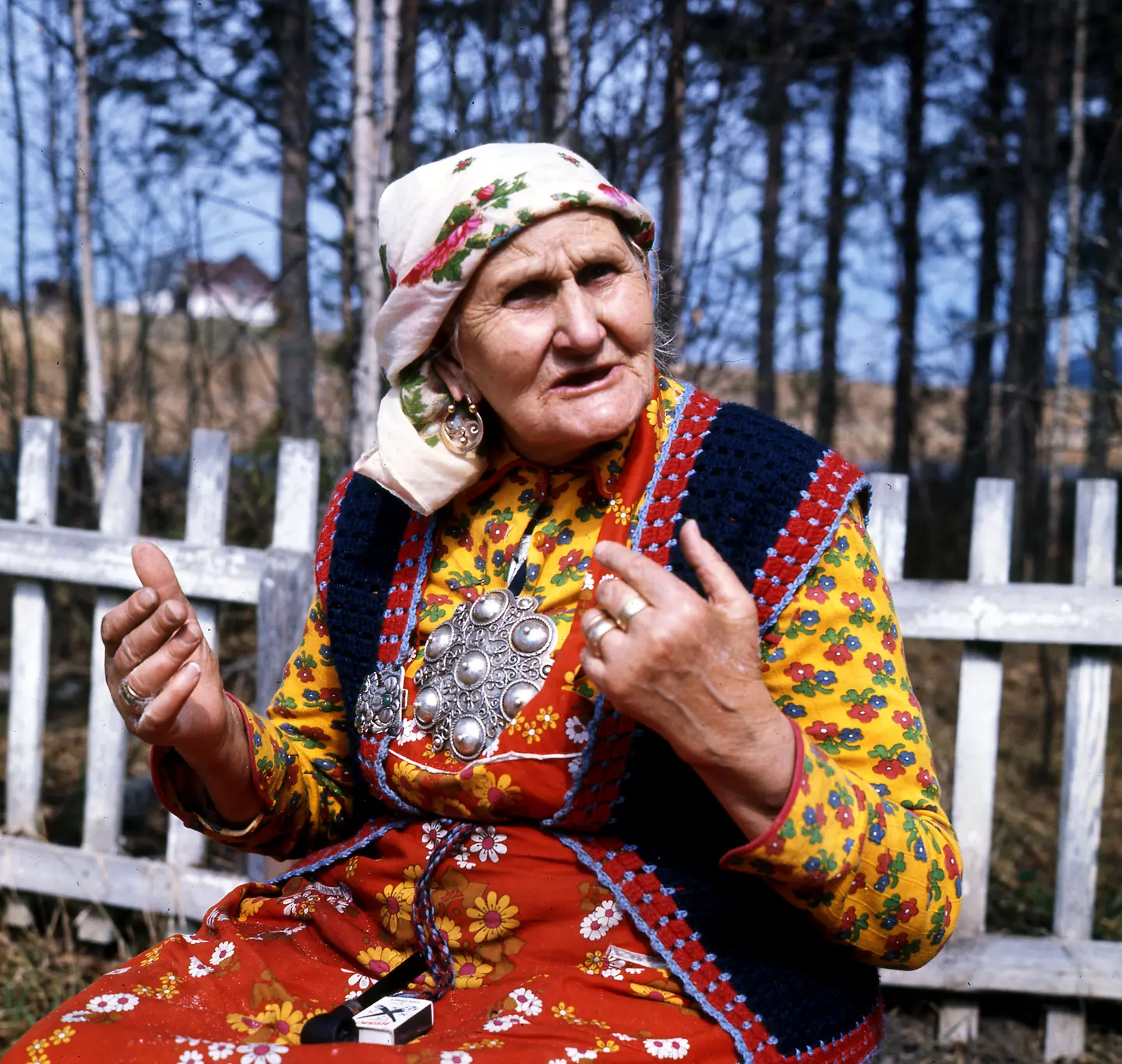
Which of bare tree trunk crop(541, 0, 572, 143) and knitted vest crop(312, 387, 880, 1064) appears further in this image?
bare tree trunk crop(541, 0, 572, 143)

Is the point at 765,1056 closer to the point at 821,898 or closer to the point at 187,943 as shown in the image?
the point at 821,898

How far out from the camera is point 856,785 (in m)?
1.34

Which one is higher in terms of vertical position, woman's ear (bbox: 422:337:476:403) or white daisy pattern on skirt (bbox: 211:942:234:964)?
woman's ear (bbox: 422:337:476:403)

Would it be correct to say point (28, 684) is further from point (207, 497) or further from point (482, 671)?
point (482, 671)

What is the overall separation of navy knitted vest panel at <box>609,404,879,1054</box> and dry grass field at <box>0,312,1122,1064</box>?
163 cm

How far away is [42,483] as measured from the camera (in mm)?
3533

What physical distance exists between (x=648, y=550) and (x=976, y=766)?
1772 mm

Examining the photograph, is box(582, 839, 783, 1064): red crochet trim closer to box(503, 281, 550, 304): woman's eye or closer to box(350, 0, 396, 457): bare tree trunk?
box(503, 281, 550, 304): woman's eye

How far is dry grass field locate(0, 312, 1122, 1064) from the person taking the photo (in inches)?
119

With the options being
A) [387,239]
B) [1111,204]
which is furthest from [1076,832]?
[1111,204]

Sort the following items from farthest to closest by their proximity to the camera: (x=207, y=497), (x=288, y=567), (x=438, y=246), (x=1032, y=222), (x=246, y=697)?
1. (x=1032, y=222)
2. (x=246, y=697)
3. (x=207, y=497)
4. (x=288, y=567)
5. (x=438, y=246)

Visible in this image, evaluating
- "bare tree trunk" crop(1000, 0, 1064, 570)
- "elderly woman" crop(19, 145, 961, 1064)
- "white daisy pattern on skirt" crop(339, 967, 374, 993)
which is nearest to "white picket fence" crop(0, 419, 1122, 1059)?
"elderly woman" crop(19, 145, 961, 1064)

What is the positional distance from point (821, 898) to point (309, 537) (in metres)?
2.08

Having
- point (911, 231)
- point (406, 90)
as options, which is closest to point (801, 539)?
point (406, 90)
